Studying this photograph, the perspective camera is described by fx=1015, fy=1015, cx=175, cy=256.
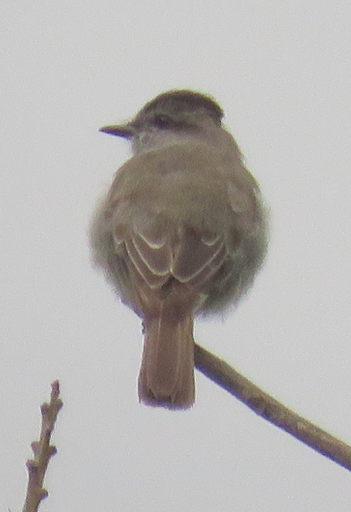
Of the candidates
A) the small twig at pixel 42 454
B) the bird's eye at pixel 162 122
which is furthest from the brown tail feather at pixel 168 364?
the bird's eye at pixel 162 122

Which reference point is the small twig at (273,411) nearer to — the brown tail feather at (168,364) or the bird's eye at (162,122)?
the brown tail feather at (168,364)

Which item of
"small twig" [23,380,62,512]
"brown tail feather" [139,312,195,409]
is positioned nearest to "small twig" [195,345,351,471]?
"brown tail feather" [139,312,195,409]

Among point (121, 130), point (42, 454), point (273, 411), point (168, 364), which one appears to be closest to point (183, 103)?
point (121, 130)

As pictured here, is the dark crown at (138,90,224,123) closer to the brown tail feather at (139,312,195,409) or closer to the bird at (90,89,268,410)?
the bird at (90,89,268,410)

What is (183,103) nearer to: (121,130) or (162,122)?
(162,122)

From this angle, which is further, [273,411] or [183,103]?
[183,103]

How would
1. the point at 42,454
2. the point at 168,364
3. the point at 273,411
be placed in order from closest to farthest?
the point at 42,454, the point at 273,411, the point at 168,364
